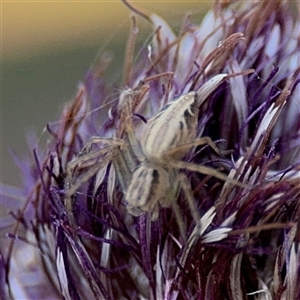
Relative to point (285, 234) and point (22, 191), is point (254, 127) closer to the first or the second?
point (285, 234)

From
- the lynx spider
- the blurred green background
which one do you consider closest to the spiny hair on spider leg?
the lynx spider

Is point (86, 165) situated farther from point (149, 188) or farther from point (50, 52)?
point (50, 52)

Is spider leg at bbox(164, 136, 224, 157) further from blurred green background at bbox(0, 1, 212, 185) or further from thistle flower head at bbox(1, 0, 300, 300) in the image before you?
blurred green background at bbox(0, 1, 212, 185)

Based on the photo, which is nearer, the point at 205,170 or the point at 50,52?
the point at 205,170

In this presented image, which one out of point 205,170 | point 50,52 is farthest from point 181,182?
point 50,52

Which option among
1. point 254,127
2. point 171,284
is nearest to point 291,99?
point 254,127

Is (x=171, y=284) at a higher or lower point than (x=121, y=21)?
lower
